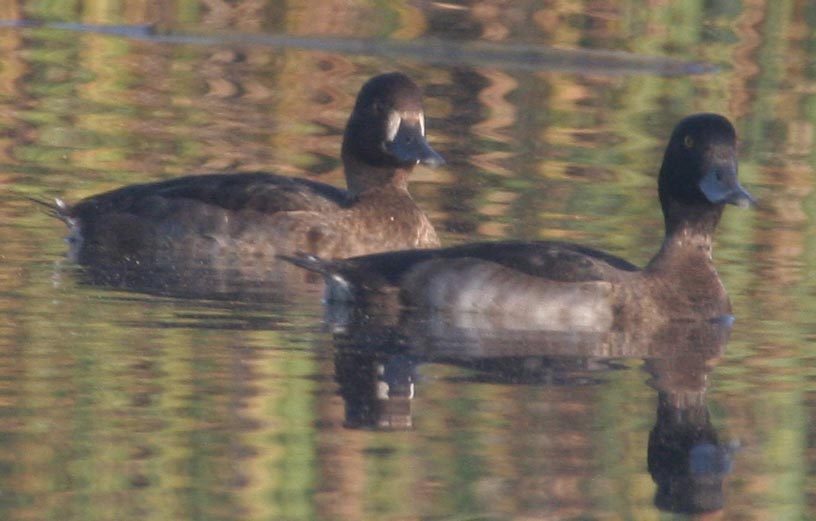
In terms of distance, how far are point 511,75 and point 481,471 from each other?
1077 cm

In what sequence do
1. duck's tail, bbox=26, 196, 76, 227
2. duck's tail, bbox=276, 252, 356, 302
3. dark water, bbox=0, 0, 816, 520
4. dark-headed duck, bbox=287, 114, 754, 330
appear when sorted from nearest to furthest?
dark water, bbox=0, 0, 816, 520 → dark-headed duck, bbox=287, 114, 754, 330 → duck's tail, bbox=276, 252, 356, 302 → duck's tail, bbox=26, 196, 76, 227

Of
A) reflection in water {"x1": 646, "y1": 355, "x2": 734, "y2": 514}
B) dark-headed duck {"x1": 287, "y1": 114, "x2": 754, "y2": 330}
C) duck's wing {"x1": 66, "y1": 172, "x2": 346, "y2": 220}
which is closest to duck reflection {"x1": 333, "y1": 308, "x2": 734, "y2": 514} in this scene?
reflection in water {"x1": 646, "y1": 355, "x2": 734, "y2": 514}

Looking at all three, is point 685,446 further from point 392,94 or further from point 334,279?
point 392,94

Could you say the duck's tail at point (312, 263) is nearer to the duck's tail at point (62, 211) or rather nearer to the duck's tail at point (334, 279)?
the duck's tail at point (334, 279)

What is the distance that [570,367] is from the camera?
8.64 meters

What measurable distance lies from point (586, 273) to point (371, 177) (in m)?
2.40

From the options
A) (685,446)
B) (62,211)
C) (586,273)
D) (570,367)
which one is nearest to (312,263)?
(586,273)

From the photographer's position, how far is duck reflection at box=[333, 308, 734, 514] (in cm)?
727

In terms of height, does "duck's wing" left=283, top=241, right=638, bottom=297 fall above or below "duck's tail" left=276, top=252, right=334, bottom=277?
above

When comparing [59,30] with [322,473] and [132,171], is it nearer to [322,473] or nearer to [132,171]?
[132,171]

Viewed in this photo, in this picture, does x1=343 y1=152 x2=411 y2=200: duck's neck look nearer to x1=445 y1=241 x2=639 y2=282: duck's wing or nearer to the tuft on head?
the tuft on head

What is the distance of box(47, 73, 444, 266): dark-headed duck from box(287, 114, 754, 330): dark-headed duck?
1160 millimetres

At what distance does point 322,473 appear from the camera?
6.84m

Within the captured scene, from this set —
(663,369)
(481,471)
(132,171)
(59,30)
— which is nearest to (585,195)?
(132,171)
